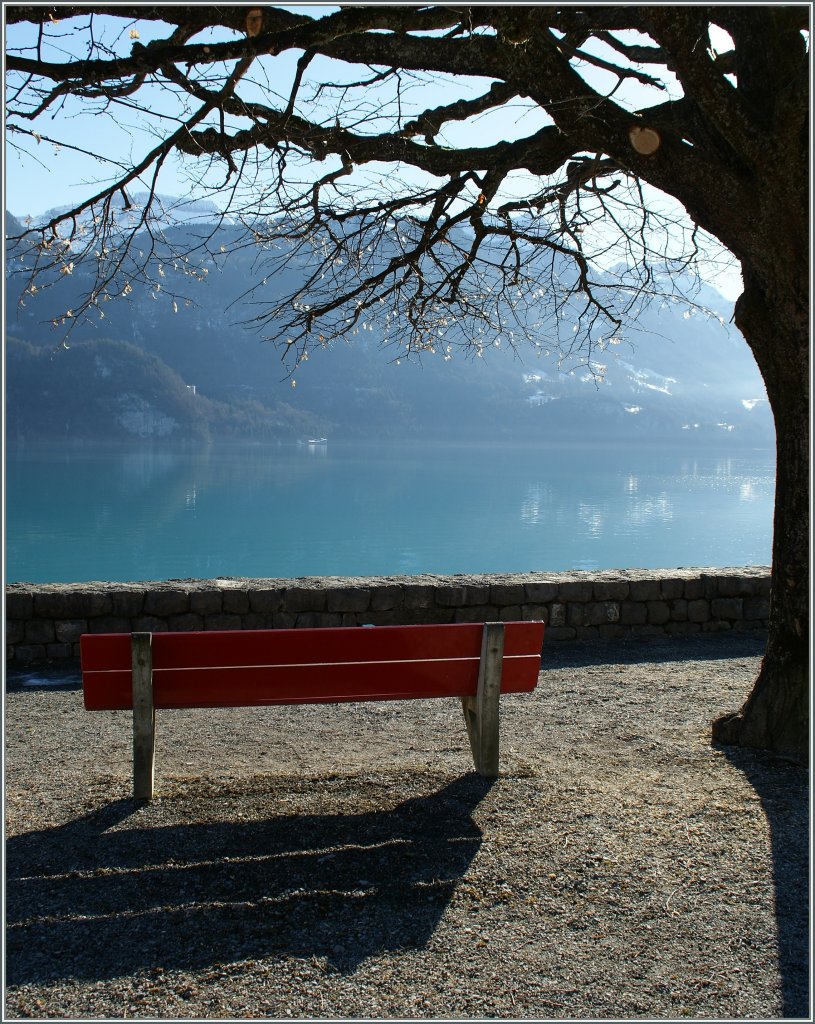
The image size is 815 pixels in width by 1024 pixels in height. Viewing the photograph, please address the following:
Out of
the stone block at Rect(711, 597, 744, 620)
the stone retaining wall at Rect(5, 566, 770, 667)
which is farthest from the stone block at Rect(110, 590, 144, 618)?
the stone block at Rect(711, 597, 744, 620)

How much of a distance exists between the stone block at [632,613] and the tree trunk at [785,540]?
9.94ft

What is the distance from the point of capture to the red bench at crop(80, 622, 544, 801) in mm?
3516

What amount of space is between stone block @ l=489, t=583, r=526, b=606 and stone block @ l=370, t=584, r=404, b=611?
2.51 feet

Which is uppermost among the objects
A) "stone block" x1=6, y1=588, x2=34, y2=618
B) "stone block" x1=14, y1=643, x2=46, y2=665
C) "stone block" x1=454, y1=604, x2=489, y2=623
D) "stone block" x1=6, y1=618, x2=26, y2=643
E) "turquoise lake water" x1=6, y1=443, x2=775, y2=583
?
"stone block" x1=6, y1=588, x2=34, y2=618

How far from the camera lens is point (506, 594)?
7.14 m

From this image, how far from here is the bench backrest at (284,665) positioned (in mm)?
3523

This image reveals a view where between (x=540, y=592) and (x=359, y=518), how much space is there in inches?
1921

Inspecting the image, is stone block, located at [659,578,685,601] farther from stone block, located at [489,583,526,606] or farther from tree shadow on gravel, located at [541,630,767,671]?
stone block, located at [489,583,526,606]

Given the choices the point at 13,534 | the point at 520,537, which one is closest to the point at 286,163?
the point at 520,537

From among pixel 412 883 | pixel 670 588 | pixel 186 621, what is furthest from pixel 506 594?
pixel 412 883

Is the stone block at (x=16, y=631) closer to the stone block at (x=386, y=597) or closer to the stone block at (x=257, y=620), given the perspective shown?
the stone block at (x=257, y=620)

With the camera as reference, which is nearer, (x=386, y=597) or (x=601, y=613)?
(x=386, y=597)

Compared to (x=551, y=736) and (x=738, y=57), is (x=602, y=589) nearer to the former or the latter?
(x=551, y=736)

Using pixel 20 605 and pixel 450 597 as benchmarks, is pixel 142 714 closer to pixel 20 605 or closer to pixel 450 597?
pixel 20 605
